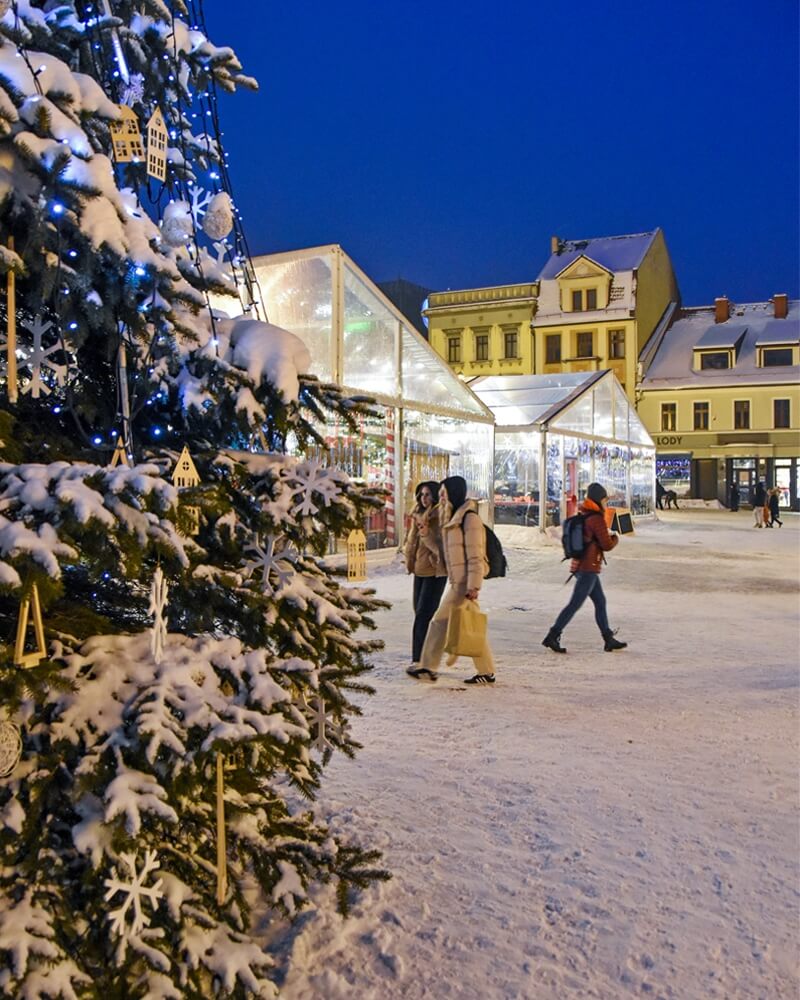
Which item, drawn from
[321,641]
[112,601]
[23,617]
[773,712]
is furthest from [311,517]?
[773,712]

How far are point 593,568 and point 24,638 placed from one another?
6510 mm

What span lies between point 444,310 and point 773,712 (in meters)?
41.6

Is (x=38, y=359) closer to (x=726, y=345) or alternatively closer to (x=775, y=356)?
(x=726, y=345)

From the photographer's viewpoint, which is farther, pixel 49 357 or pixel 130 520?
pixel 49 357

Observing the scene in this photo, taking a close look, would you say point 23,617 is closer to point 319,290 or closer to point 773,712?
point 773,712

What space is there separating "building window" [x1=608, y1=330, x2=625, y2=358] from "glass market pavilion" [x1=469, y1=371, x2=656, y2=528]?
17196 mm

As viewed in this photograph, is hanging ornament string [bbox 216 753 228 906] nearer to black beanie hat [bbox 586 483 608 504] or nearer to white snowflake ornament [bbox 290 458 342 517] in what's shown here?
white snowflake ornament [bbox 290 458 342 517]

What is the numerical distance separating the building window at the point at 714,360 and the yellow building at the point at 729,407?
0.05 metres

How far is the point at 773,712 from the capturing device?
5.90 meters

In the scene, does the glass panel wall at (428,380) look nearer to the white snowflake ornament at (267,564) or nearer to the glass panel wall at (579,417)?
the glass panel wall at (579,417)

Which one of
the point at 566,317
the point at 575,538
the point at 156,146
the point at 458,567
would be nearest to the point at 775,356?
the point at 566,317

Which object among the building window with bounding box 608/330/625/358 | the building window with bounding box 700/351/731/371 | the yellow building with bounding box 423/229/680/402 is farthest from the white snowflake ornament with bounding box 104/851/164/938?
the building window with bounding box 700/351/731/371

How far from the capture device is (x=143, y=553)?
207 centimetres

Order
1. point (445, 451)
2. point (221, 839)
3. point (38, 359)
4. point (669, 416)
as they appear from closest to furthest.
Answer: point (221, 839)
point (38, 359)
point (445, 451)
point (669, 416)
